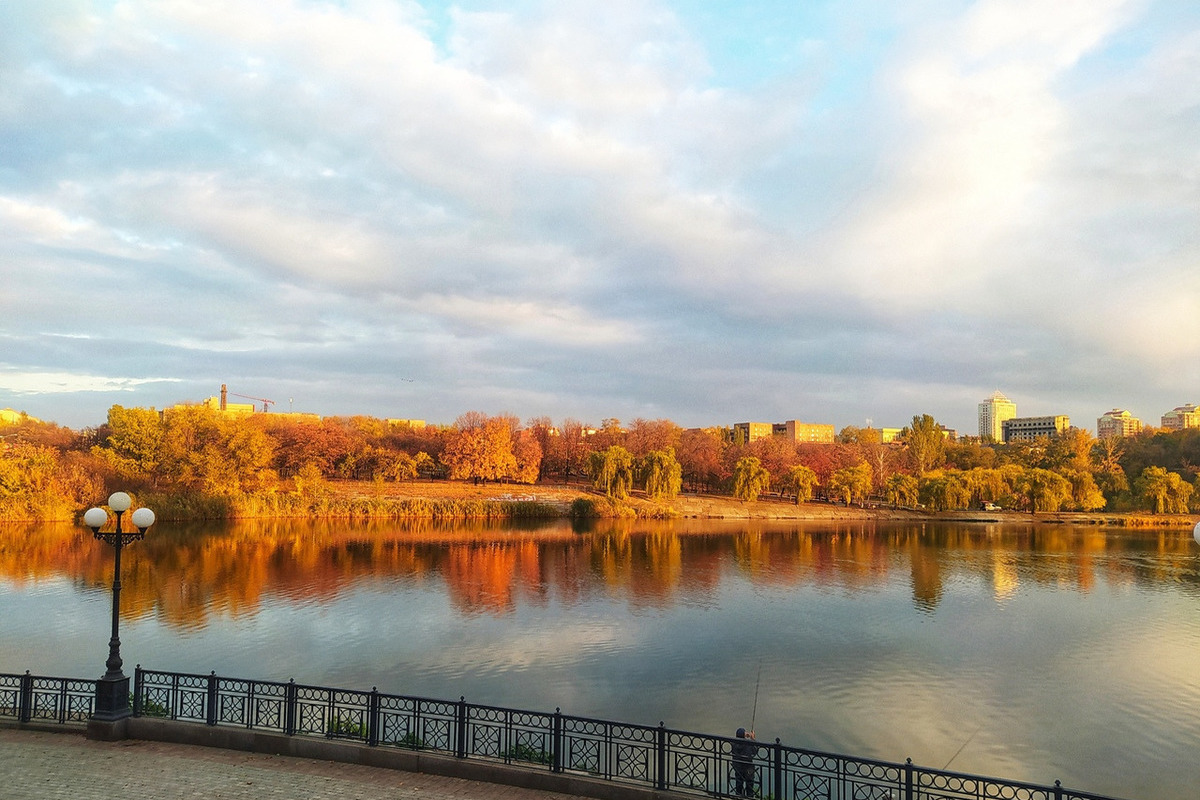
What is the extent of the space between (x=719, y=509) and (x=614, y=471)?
12391mm

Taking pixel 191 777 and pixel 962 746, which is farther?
pixel 962 746

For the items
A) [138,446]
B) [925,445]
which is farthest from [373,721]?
[925,445]

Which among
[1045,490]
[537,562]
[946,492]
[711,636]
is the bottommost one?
[537,562]

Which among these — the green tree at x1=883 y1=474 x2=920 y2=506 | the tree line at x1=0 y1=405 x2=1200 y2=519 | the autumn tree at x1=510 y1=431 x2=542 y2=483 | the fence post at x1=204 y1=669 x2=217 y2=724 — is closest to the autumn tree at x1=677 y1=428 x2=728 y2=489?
the tree line at x1=0 y1=405 x2=1200 y2=519

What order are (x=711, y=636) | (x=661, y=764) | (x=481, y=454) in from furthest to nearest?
(x=481, y=454) < (x=711, y=636) < (x=661, y=764)

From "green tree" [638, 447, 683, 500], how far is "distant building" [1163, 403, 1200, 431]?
497ft

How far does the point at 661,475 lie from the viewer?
76375 millimetres

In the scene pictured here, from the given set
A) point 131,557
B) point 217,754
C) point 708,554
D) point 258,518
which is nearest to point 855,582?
point 708,554

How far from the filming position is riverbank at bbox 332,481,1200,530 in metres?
74.4

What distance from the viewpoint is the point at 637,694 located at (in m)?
18.2

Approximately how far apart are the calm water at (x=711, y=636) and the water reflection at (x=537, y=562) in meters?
0.28

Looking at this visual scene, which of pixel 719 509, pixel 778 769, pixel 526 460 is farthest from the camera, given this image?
pixel 526 460

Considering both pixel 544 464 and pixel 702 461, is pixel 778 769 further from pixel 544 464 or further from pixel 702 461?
pixel 544 464

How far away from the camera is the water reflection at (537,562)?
31422 mm
